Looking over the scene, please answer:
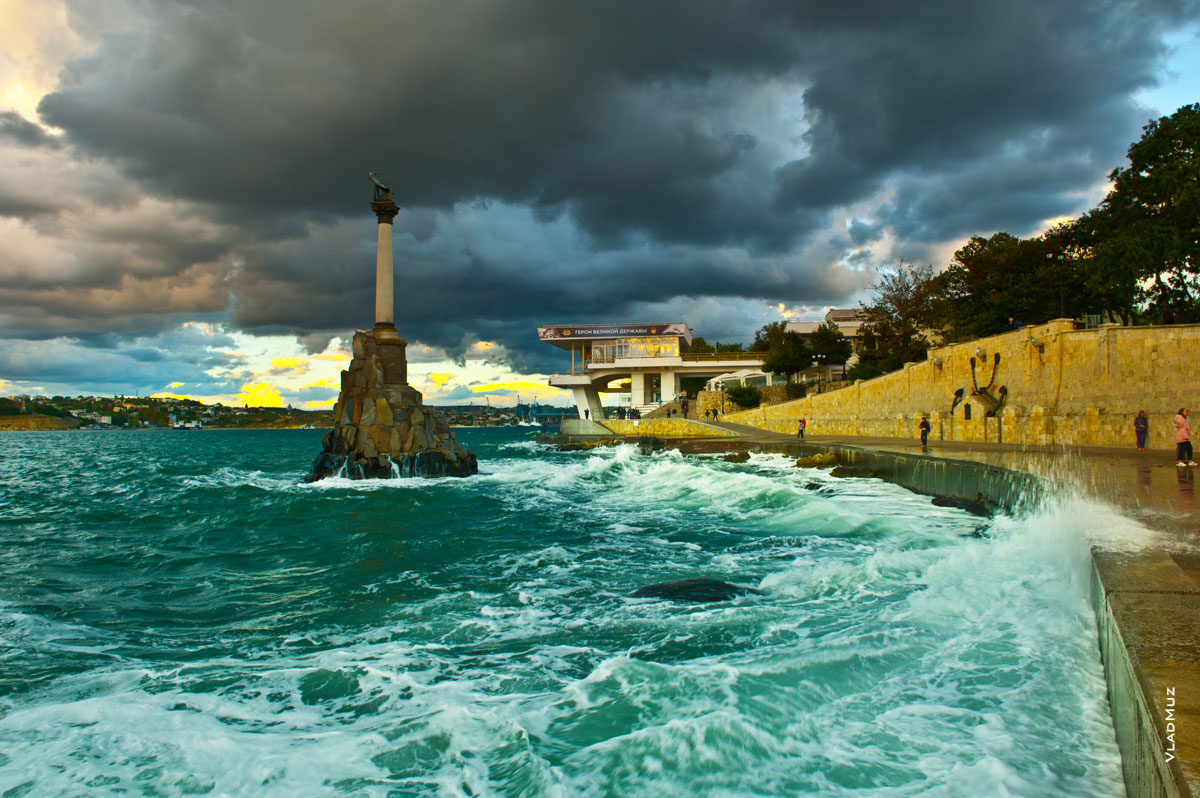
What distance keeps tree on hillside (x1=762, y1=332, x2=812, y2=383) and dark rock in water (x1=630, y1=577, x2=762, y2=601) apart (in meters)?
39.8

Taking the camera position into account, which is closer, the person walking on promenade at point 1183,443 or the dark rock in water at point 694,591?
the dark rock in water at point 694,591

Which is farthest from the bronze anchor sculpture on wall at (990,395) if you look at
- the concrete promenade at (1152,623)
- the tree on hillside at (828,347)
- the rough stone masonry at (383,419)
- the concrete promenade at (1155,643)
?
the tree on hillside at (828,347)

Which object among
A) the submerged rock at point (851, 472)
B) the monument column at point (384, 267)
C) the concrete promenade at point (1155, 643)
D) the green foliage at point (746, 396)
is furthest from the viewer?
the green foliage at point (746, 396)

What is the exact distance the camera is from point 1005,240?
35875 mm

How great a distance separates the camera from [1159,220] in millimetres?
22844

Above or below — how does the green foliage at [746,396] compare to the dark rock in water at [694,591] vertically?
above

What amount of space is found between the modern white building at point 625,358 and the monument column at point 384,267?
72.5 ft

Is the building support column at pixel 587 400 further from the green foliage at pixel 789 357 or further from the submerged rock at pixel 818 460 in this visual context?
the submerged rock at pixel 818 460

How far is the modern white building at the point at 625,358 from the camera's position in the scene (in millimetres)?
49406

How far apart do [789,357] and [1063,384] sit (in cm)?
2468

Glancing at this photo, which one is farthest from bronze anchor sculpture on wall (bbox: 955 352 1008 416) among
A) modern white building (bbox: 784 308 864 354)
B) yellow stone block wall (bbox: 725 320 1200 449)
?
modern white building (bbox: 784 308 864 354)

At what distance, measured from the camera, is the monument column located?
28094mm


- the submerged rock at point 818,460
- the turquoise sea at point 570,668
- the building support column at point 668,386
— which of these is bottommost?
the turquoise sea at point 570,668

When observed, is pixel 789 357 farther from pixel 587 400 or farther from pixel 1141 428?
pixel 1141 428
